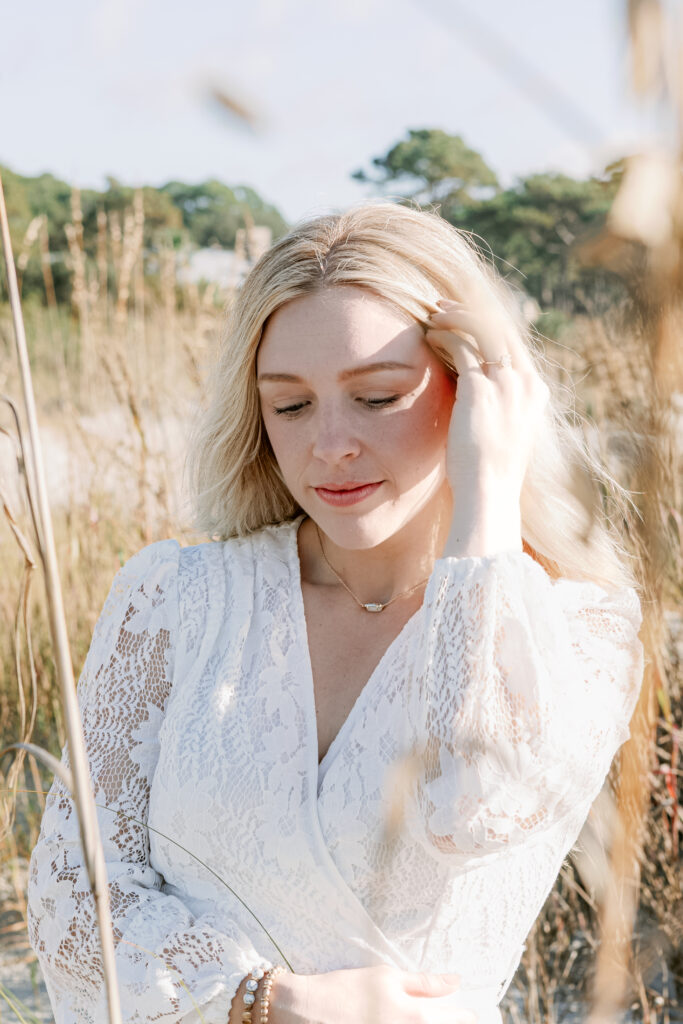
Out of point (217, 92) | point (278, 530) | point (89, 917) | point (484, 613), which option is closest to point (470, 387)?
point (484, 613)

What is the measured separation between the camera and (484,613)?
1.39 metres

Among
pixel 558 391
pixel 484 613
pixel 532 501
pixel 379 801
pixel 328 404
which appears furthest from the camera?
pixel 558 391

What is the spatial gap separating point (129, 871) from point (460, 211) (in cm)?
266

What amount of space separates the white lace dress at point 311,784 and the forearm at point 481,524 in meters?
0.03

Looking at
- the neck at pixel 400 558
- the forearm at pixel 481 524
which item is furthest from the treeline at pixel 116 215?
the neck at pixel 400 558

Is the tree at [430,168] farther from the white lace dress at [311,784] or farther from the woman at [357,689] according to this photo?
the white lace dress at [311,784]

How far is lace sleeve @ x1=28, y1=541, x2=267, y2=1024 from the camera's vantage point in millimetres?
1457

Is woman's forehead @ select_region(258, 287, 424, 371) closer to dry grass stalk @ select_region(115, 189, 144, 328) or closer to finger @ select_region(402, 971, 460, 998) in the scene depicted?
finger @ select_region(402, 971, 460, 998)

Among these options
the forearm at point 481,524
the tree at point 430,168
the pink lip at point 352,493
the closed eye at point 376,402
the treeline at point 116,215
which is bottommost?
the forearm at point 481,524

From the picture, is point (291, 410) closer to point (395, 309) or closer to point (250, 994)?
point (395, 309)

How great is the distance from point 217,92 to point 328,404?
1.23 meters

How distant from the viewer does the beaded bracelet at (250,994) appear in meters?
1.41

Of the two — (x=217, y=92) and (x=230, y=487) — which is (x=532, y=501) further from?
(x=217, y=92)

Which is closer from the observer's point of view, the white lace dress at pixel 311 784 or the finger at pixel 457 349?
the white lace dress at pixel 311 784
